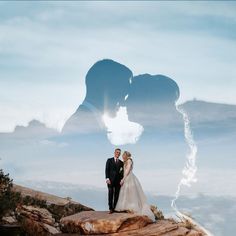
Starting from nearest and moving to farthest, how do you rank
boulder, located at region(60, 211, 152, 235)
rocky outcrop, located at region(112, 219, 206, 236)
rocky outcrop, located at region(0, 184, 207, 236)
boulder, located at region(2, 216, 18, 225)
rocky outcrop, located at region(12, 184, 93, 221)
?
boulder, located at region(60, 211, 152, 235)
rocky outcrop, located at region(0, 184, 207, 236)
rocky outcrop, located at region(112, 219, 206, 236)
boulder, located at region(2, 216, 18, 225)
rocky outcrop, located at region(12, 184, 93, 221)

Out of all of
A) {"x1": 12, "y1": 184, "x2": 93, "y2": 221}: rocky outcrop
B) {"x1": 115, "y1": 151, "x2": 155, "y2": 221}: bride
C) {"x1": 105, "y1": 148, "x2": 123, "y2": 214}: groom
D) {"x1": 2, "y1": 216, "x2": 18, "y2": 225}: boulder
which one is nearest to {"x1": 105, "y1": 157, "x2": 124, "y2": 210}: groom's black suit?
{"x1": 105, "y1": 148, "x2": 123, "y2": 214}: groom

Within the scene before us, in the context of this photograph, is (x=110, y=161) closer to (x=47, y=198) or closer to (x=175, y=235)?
(x=175, y=235)

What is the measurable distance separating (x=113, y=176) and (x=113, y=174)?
4.2 inches

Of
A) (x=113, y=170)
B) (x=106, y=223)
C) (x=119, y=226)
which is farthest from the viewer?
(x=113, y=170)

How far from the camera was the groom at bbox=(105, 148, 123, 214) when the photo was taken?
1080 inches

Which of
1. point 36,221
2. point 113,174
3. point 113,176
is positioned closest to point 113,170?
point 113,174

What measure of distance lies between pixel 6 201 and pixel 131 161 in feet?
24.3

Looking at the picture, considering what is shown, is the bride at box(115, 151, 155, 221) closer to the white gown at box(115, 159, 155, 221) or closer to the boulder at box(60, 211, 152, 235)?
the white gown at box(115, 159, 155, 221)

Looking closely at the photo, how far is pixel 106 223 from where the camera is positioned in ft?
87.9

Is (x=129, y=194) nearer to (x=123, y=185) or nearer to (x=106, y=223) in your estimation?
(x=123, y=185)

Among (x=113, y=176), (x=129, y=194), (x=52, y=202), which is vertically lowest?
(x=129, y=194)

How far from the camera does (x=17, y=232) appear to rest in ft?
87.4

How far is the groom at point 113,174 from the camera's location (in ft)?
90.0

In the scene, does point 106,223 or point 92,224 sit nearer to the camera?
point 106,223
